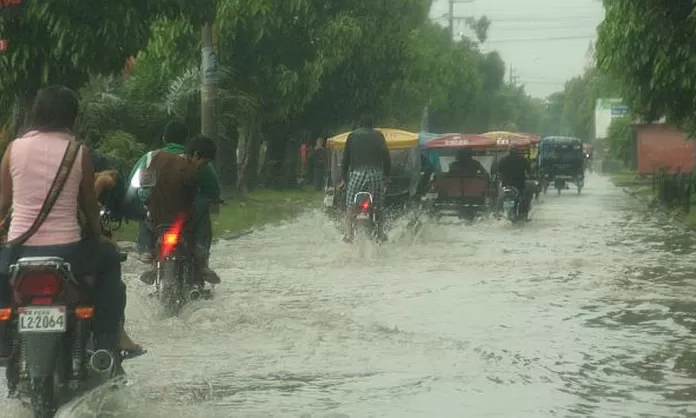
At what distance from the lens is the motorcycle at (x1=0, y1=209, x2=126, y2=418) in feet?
24.7

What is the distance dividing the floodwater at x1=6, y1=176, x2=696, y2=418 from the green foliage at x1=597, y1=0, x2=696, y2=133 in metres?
2.57

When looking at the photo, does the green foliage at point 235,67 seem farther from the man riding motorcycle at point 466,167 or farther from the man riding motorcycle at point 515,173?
the man riding motorcycle at point 515,173

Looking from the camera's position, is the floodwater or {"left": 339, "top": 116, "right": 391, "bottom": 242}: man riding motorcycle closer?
the floodwater

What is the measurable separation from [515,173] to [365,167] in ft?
35.7

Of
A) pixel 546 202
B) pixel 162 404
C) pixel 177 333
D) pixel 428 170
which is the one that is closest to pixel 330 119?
pixel 546 202

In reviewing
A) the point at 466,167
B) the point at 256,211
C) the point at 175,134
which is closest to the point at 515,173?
the point at 466,167

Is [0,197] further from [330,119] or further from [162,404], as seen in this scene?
[330,119]

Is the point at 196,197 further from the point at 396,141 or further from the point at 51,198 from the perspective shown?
the point at 396,141

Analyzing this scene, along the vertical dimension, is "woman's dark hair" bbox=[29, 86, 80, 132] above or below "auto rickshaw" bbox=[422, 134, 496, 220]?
above

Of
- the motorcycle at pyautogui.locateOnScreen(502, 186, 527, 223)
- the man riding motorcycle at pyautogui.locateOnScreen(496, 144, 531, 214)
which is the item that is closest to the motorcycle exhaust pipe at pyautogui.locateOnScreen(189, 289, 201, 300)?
the motorcycle at pyautogui.locateOnScreen(502, 186, 527, 223)

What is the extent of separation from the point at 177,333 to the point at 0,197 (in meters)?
4.56

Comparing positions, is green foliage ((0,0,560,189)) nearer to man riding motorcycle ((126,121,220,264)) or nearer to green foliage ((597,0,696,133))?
man riding motorcycle ((126,121,220,264))

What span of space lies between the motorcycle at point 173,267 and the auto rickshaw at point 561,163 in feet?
135

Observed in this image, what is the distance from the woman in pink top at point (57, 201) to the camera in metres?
7.71
